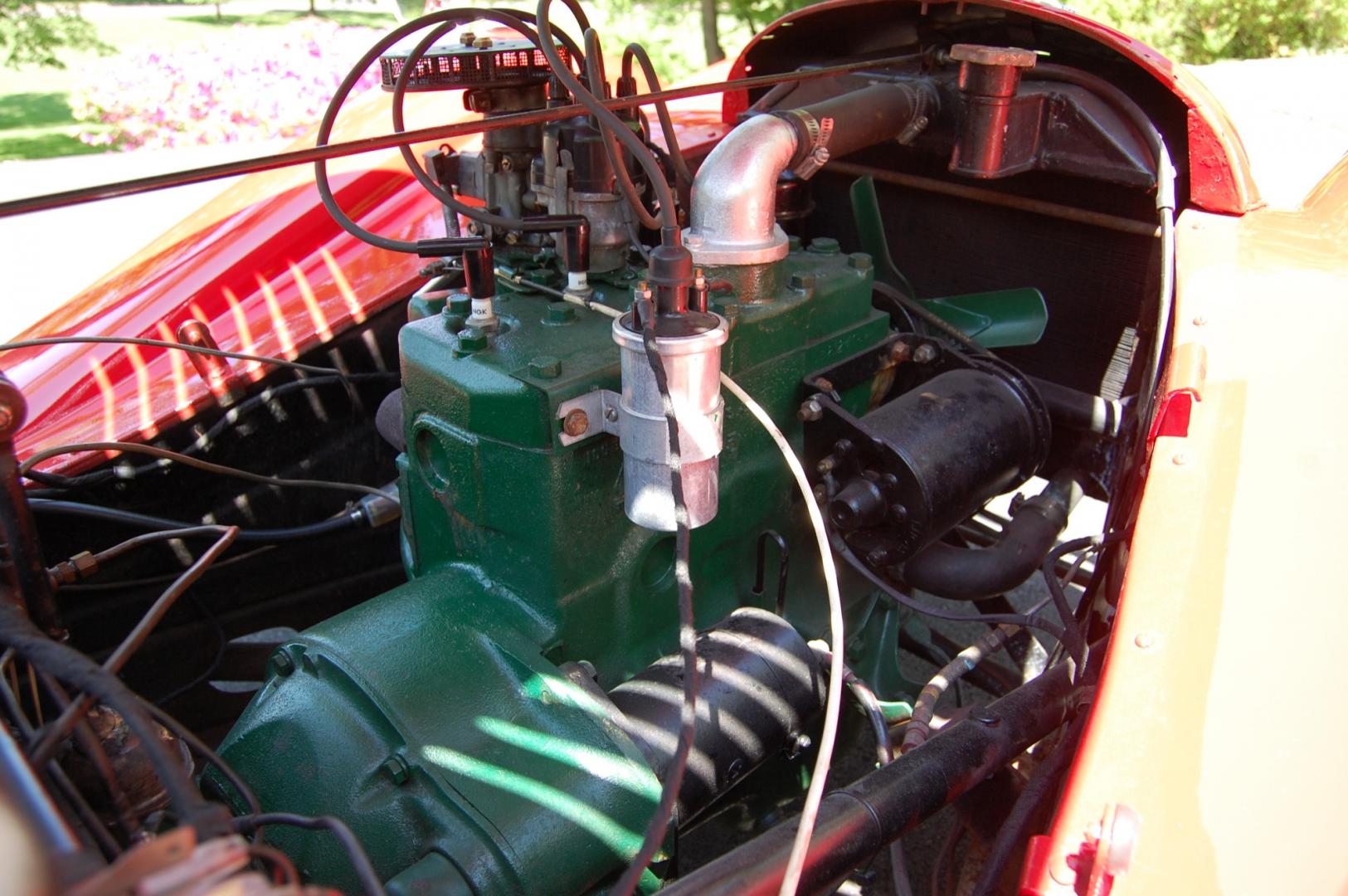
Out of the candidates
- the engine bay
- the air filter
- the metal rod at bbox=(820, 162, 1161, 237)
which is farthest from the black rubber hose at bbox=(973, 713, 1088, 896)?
the air filter

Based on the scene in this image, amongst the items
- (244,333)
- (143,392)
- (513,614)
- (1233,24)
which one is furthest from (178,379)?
(1233,24)

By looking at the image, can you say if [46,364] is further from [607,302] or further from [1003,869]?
[1003,869]

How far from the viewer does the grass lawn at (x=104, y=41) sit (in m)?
10.3

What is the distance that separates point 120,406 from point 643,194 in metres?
1.10

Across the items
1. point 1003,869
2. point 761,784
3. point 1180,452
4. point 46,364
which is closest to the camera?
point 1003,869

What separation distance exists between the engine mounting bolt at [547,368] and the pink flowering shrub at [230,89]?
18.8 feet

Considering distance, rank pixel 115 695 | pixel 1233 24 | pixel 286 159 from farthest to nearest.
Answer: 1. pixel 1233 24
2. pixel 286 159
3. pixel 115 695

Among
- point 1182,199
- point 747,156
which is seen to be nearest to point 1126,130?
point 1182,199

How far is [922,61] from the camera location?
6.71ft

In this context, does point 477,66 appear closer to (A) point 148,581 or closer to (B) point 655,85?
(B) point 655,85

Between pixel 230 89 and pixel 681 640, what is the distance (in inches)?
308

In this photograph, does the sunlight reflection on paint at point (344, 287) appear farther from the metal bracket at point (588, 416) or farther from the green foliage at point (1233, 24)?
the green foliage at point (1233, 24)

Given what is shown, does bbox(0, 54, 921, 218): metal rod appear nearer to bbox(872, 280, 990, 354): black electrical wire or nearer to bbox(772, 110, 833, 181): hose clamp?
bbox(772, 110, 833, 181): hose clamp

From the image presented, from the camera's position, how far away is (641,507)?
1335 mm
